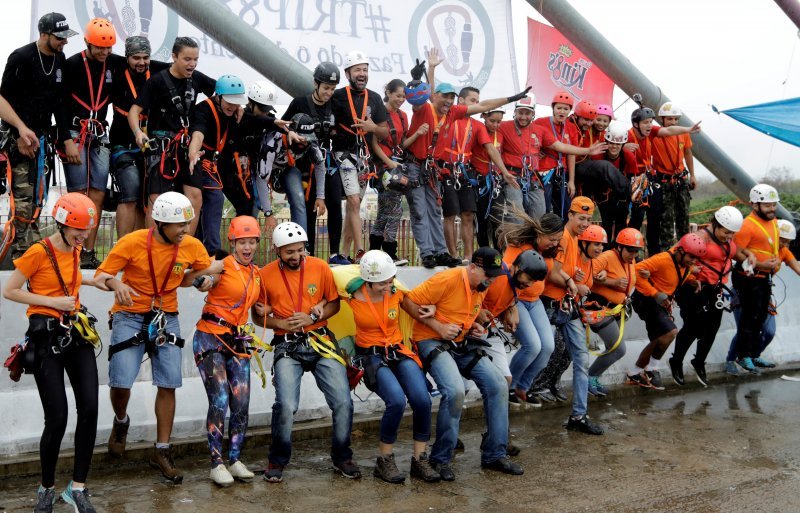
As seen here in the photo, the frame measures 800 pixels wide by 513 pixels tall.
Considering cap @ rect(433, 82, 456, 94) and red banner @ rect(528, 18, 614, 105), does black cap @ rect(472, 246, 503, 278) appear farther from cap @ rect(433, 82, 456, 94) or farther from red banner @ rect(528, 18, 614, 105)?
red banner @ rect(528, 18, 614, 105)

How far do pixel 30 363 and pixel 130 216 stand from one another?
2.83 metres

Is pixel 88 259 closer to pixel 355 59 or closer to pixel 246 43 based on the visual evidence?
pixel 246 43

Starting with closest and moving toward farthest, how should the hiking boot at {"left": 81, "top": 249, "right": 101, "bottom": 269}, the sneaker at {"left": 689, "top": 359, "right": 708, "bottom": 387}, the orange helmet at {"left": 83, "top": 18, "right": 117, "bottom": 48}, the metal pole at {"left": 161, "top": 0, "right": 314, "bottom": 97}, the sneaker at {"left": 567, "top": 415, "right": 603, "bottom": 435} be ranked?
the orange helmet at {"left": 83, "top": 18, "right": 117, "bottom": 48}, the hiking boot at {"left": 81, "top": 249, "right": 101, "bottom": 269}, the sneaker at {"left": 567, "top": 415, "right": 603, "bottom": 435}, the metal pole at {"left": 161, "top": 0, "right": 314, "bottom": 97}, the sneaker at {"left": 689, "top": 359, "right": 708, "bottom": 387}

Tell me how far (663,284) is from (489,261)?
181 inches

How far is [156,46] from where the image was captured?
11.3m

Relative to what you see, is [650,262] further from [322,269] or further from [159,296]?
[159,296]

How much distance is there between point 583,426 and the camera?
10.2 meters

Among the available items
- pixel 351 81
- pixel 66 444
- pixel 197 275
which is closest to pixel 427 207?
pixel 351 81

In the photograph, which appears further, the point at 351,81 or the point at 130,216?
the point at 351,81

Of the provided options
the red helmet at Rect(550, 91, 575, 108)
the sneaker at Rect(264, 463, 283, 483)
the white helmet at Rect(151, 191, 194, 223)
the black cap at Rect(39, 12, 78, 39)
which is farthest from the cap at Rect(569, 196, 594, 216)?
the black cap at Rect(39, 12, 78, 39)

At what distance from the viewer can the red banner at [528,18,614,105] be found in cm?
1435

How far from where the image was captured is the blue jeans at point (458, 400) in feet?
27.3

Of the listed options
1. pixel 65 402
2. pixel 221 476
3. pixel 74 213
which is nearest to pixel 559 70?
pixel 221 476

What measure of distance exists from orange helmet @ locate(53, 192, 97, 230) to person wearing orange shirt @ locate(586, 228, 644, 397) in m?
6.21
